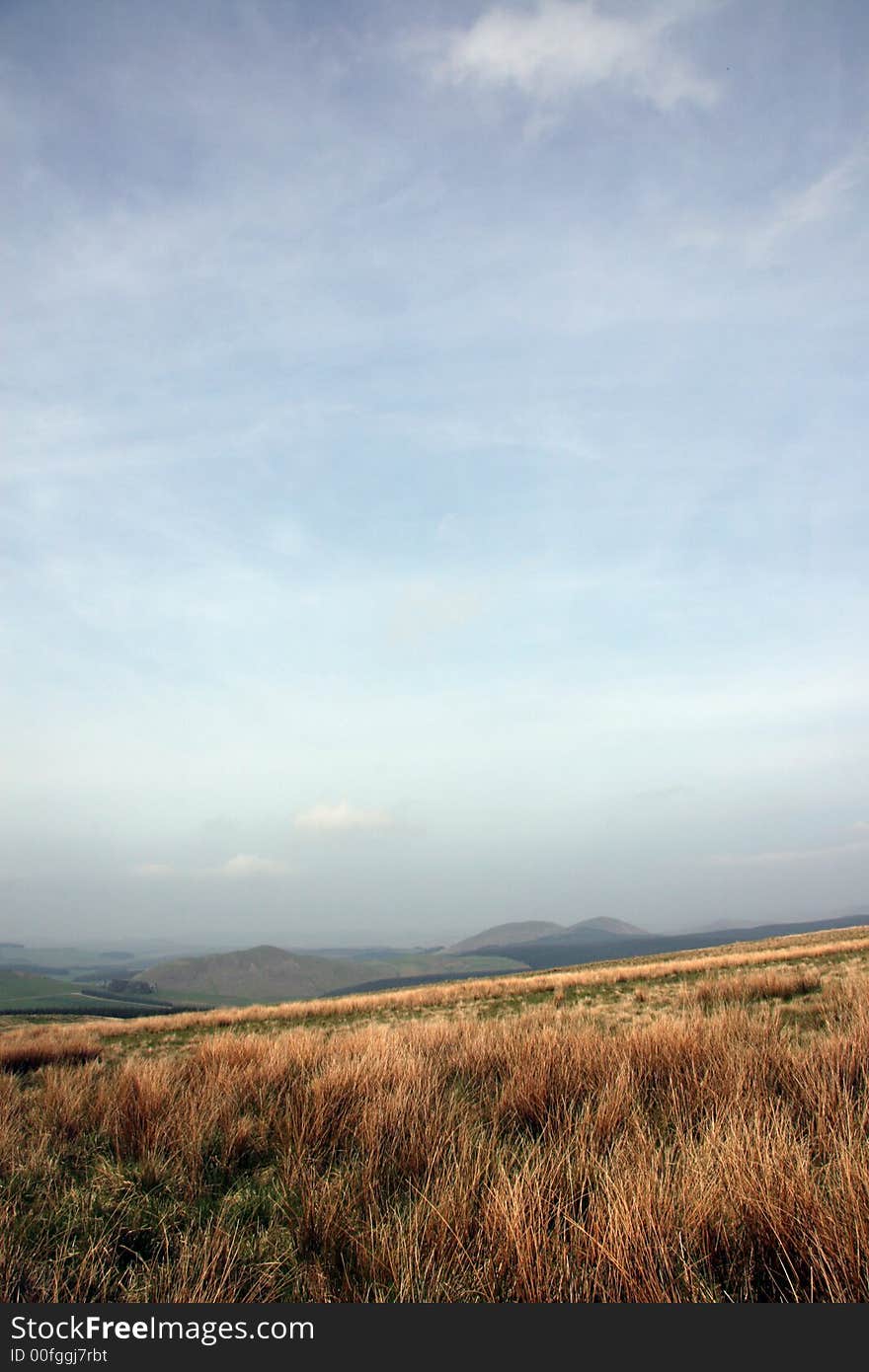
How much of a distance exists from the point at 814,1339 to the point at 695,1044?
399cm

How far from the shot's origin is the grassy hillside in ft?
8.26

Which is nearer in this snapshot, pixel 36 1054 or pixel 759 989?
pixel 36 1054

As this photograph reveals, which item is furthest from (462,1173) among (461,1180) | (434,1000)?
(434,1000)

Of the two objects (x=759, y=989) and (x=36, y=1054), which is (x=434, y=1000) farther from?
(x=36, y=1054)

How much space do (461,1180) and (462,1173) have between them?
0.24 m

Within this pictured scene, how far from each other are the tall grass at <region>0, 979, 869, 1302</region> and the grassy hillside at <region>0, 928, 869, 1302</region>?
2 centimetres

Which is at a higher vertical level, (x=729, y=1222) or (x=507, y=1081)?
(x=729, y=1222)

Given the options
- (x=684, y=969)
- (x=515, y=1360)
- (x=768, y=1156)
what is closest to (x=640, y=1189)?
(x=768, y=1156)

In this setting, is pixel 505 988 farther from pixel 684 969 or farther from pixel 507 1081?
pixel 507 1081

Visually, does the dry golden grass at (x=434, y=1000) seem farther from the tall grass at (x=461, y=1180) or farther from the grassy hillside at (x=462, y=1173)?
the tall grass at (x=461, y=1180)

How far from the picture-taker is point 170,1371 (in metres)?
2.10

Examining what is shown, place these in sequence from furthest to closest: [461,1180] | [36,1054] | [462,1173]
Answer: [36,1054] → [462,1173] → [461,1180]

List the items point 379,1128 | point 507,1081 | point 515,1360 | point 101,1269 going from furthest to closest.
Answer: point 507,1081 → point 379,1128 → point 101,1269 → point 515,1360

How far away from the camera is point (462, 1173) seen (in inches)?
131
